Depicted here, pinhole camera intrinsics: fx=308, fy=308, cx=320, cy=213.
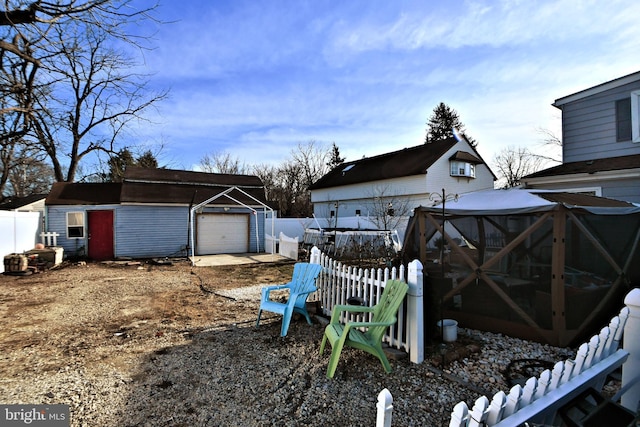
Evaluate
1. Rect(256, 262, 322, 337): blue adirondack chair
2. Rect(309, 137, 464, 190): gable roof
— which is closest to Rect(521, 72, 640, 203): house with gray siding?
Rect(256, 262, 322, 337): blue adirondack chair

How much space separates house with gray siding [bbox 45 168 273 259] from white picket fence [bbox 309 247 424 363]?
870 cm

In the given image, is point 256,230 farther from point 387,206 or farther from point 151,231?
point 387,206

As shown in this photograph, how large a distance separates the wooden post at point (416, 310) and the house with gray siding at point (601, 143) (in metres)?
6.80

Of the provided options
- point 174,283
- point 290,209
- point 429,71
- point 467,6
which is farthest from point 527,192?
point 290,209

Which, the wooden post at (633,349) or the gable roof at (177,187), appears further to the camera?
the gable roof at (177,187)

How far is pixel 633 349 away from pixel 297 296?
349 cm

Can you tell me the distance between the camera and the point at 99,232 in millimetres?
13289

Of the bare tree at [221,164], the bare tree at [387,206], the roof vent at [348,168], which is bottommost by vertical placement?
the bare tree at [387,206]

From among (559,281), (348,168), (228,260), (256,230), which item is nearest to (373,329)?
(559,281)

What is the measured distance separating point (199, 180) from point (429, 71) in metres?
12.7

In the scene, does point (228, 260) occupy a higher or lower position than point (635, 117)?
lower

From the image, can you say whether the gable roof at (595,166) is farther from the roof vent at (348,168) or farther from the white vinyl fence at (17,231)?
the roof vent at (348,168)

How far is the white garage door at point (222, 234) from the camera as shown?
14461 mm

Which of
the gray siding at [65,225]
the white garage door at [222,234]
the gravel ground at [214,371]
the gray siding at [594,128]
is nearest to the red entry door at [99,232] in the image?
the gray siding at [65,225]
